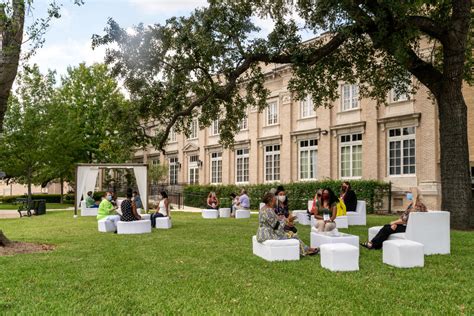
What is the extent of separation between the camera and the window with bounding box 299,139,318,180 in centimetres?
3023

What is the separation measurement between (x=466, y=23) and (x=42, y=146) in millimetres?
25774

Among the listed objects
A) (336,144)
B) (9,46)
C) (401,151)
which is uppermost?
(9,46)

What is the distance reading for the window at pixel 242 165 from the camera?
3597cm

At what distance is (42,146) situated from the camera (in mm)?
31547

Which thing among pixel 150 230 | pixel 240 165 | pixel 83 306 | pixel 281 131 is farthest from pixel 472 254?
pixel 240 165

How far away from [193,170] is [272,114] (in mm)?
10660

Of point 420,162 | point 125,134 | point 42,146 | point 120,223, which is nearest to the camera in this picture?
point 120,223

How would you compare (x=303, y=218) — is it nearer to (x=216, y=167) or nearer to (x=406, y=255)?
(x=406, y=255)

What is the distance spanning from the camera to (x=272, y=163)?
33625 millimetres

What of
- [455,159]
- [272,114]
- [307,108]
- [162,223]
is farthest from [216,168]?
[455,159]

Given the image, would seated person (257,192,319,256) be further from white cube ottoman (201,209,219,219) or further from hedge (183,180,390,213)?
hedge (183,180,390,213)

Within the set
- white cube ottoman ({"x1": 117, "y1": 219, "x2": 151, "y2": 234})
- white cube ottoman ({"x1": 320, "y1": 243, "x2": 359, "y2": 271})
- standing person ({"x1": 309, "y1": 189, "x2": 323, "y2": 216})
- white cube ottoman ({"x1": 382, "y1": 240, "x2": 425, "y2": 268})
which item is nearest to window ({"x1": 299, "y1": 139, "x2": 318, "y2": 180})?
standing person ({"x1": 309, "y1": 189, "x2": 323, "y2": 216})

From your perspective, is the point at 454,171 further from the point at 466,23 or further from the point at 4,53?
the point at 4,53

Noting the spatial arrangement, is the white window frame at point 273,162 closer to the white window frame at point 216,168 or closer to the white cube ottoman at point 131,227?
the white window frame at point 216,168
